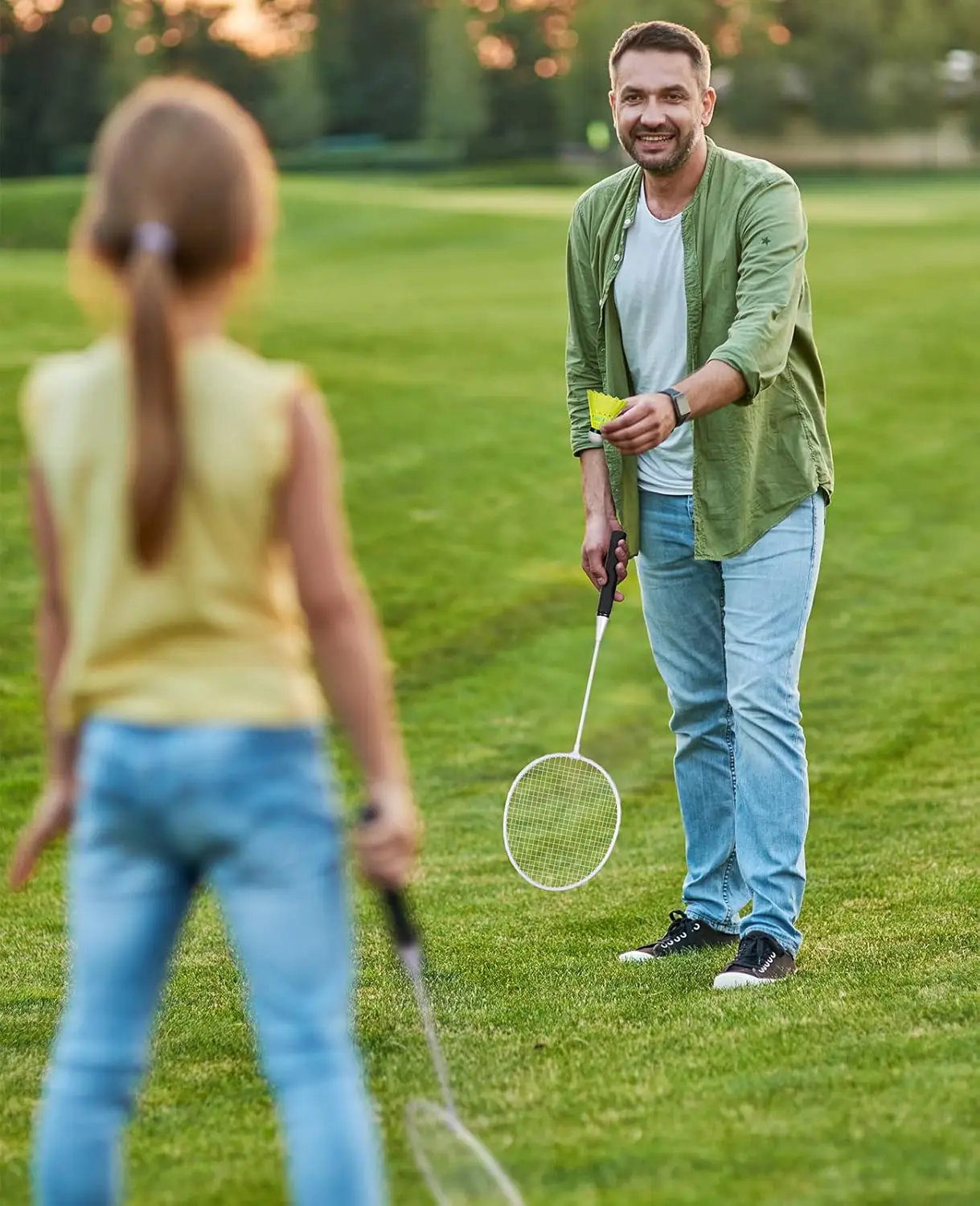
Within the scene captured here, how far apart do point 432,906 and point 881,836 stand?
83.3 inches

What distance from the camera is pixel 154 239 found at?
2.54m

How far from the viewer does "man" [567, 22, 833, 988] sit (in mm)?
5047

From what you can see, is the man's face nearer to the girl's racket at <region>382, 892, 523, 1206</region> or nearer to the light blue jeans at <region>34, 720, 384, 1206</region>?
the girl's racket at <region>382, 892, 523, 1206</region>

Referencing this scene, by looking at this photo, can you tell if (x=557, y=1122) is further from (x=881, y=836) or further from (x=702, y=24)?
(x=702, y=24)

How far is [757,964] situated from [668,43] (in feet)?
8.06

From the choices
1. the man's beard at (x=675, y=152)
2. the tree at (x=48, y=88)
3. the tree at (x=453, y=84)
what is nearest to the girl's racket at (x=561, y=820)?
the man's beard at (x=675, y=152)

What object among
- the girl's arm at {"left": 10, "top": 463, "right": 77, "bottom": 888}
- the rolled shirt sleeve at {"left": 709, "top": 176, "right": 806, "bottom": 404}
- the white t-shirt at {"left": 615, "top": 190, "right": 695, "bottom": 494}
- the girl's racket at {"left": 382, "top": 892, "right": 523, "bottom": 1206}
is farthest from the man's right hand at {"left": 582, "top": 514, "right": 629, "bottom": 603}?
the girl's arm at {"left": 10, "top": 463, "right": 77, "bottom": 888}

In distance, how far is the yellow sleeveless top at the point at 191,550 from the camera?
2541mm

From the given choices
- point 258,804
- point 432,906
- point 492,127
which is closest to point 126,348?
point 258,804

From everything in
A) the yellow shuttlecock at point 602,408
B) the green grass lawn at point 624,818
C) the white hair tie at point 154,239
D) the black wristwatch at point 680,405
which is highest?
the white hair tie at point 154,239

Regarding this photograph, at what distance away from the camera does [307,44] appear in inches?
2591

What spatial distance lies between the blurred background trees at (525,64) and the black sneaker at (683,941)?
54552mm

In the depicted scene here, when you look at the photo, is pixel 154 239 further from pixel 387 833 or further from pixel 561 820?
pixel 561 820

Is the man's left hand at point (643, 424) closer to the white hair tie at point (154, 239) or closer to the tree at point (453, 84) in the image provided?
the white hair tie at point (154, 239)
